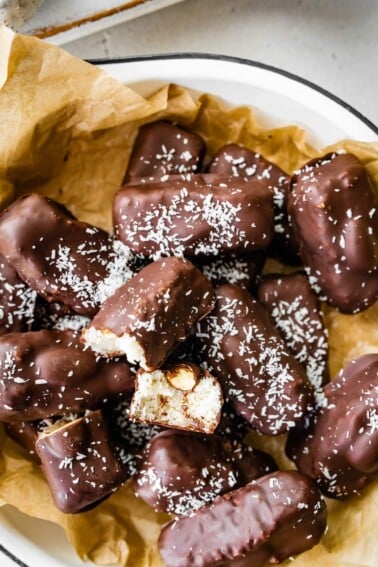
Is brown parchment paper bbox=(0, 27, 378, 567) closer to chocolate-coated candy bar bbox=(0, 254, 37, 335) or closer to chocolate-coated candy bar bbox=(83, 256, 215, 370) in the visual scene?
chocolate-coated candy bar bbox=(0, 254, 37, 335)

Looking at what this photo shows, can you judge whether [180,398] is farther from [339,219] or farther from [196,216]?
[339,219]

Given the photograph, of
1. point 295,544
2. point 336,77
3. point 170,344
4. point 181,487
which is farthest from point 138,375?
point 336,77

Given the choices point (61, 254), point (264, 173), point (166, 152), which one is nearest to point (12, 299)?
point (61, 254)

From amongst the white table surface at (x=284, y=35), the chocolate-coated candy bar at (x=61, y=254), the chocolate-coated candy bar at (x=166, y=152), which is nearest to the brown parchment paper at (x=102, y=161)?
the chocolate-coated candy bar at (x=166, y=152)

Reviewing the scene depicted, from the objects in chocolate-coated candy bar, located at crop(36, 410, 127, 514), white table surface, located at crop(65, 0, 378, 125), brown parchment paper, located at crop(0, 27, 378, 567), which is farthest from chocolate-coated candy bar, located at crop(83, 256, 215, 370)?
white table surface, located at crop(65, 0, 378, 125)

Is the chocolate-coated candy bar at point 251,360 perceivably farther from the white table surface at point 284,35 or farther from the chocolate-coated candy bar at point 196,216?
the white table surface at point 284,35

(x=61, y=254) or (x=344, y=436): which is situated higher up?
(x=61, y=254)

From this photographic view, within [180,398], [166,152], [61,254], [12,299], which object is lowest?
[180,398]
